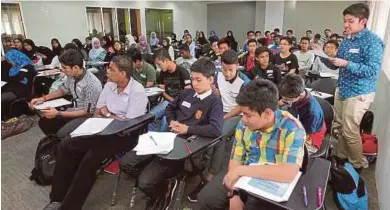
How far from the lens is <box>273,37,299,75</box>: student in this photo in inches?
148

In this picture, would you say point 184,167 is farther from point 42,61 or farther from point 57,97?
point 42,61

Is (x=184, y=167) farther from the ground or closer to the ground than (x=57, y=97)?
closer to the ground

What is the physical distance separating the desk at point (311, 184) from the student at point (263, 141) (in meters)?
0.07

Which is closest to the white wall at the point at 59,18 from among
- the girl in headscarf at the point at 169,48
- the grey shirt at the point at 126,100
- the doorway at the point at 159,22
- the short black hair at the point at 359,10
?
the doorway at the point at 159,22

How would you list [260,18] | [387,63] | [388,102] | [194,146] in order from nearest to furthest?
1. [194,146]
2. [388,102]
3. [387,63]
4. [260,18]

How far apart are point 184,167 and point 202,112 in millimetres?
421

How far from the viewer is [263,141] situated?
1.35 meters

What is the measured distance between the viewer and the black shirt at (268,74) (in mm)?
3148

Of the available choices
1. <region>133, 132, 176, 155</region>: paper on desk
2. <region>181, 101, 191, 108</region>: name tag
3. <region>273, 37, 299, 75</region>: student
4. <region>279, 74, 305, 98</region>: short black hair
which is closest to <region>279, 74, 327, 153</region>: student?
<region>279, 74, 305, 98</region>: short black hair

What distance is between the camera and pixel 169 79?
11.2ft

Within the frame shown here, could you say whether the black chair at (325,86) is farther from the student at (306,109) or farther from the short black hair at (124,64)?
the short black hair at (124,64)

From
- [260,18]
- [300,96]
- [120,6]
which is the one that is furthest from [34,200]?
[260,18]

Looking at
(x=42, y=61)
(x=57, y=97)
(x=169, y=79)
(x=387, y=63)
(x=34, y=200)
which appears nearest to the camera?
(x=34, y=200)

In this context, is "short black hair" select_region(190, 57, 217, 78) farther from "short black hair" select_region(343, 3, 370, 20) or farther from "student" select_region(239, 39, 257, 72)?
"student" select_region(239, 39, 257, 72)
